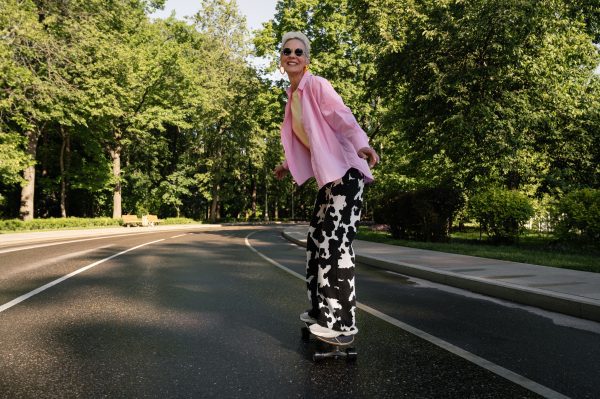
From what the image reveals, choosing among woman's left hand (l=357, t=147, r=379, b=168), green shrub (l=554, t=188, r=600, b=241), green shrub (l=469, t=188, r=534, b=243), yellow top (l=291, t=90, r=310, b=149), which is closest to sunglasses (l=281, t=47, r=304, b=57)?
yellow top (l=291, t=90, r=310, b=149)

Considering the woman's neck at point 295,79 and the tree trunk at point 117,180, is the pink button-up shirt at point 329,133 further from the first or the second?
the tree trunk at point 117,180

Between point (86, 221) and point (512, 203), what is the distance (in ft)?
84.3

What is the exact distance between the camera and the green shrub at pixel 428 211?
13.5 m

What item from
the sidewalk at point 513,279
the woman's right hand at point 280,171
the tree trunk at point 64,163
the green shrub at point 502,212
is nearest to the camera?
the woman's right hand at point 280,171

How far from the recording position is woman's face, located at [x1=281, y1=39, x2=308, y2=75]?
11.2 ft

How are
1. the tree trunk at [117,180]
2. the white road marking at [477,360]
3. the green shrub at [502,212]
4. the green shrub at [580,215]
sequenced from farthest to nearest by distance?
1. the tree trunk at [117,180]
2. the green shrub at [502,212]
3. the green shrub at [580,215]
4. the white road marking at [477,360]

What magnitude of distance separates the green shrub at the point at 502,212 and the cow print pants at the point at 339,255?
1023cm

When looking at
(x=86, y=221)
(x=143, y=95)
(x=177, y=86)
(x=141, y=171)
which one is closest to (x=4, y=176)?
(x=86, y=221)

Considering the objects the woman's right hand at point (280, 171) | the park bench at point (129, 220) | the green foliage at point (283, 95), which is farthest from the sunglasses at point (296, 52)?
the park bench at point (129, 220)

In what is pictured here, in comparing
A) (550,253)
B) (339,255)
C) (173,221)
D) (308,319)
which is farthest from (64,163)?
(339,255)

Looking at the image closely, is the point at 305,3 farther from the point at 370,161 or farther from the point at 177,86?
the point at 370,161

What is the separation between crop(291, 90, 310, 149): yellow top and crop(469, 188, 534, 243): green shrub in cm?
1021

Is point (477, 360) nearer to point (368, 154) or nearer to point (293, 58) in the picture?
point (368, 154)

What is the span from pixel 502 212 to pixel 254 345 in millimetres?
10512
